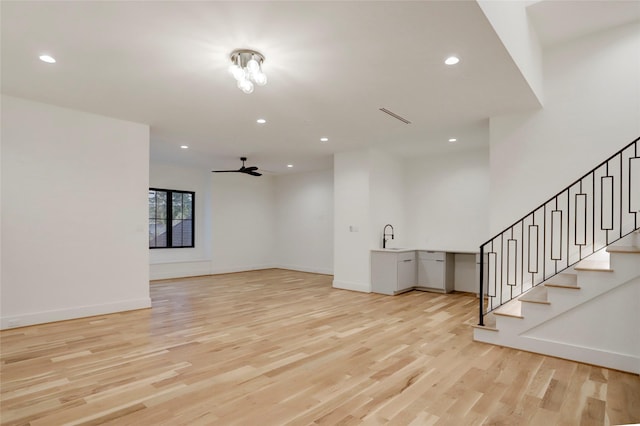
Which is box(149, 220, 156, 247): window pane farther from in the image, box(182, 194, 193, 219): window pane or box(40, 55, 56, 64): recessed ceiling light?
box(40, 55, 56, 64): recessed ceiling light

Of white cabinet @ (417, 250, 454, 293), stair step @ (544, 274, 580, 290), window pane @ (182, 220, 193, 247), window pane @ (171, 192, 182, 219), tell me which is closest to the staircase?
stair step @ (544, 274, 580, 290)

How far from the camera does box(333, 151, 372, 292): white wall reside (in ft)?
22.8

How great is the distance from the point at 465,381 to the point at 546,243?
2626mm

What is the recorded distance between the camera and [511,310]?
3.92 metres

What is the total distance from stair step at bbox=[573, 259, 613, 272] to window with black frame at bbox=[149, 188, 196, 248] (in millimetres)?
8829

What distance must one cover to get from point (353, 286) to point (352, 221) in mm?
1373

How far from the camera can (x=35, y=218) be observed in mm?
4523

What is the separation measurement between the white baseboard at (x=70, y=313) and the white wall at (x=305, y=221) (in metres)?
5.09

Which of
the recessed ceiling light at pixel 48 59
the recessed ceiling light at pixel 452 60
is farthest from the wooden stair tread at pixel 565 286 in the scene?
the recessed ceiling light at pixel 48 59

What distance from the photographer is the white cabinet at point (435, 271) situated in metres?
6.70

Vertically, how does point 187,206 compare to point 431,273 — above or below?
above

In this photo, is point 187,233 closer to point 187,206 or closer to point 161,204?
point 187,206

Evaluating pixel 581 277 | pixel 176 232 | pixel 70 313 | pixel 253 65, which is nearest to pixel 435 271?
pixel 581 277

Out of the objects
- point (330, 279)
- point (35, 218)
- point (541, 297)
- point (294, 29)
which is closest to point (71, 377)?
point (35, 218)
